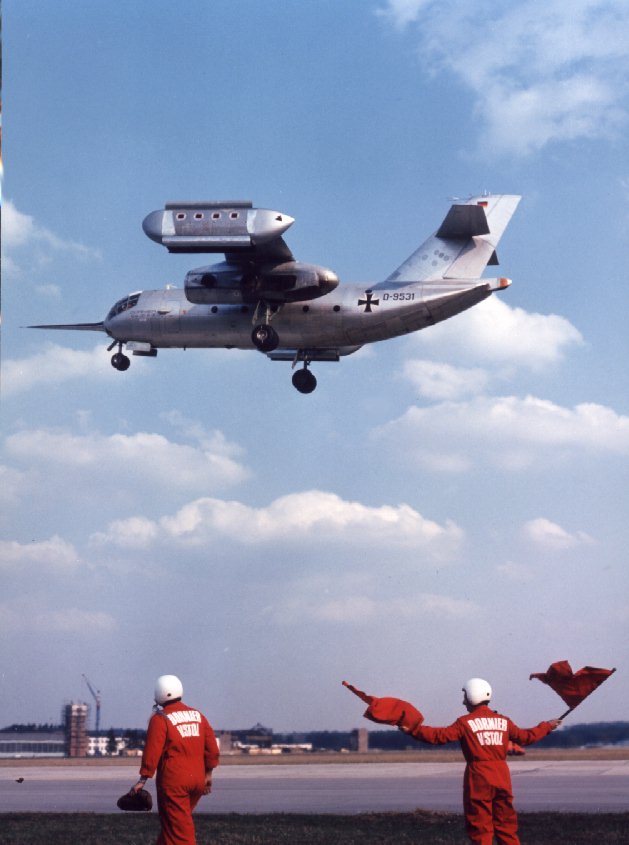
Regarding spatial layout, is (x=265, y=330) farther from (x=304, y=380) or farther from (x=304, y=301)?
(x=304, y=380)

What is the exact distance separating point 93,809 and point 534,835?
8972 mm

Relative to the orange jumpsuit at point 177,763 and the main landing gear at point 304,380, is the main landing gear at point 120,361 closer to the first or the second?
the main landing gear at point 304,380

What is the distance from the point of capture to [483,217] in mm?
34531

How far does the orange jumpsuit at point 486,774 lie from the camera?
9.96 metres

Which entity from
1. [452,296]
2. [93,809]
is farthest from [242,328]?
[93,809]

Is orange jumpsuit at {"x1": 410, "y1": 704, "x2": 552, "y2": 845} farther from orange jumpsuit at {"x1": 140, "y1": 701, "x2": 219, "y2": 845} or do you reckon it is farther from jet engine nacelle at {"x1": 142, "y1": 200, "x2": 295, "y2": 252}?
jet engine nacelle at {"x1": 142, "y1": 200, "x2": 295, "y2": 252}

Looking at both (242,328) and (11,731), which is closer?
(242,328)

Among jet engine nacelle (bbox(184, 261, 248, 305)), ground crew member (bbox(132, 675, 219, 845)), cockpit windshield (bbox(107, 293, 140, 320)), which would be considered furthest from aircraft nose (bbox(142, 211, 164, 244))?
ground crew member (bbox(132, 675, 219, 845))

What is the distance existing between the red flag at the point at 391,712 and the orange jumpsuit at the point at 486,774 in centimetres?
51

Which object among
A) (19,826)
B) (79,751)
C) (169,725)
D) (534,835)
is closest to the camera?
(169,725)

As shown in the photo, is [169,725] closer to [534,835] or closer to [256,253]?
[534,835]

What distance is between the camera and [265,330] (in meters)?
32.9

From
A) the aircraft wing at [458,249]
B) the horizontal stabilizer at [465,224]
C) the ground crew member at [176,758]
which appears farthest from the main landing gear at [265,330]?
the ground crew member at [176,758]

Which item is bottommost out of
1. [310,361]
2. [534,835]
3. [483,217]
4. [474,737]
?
[534,835]
